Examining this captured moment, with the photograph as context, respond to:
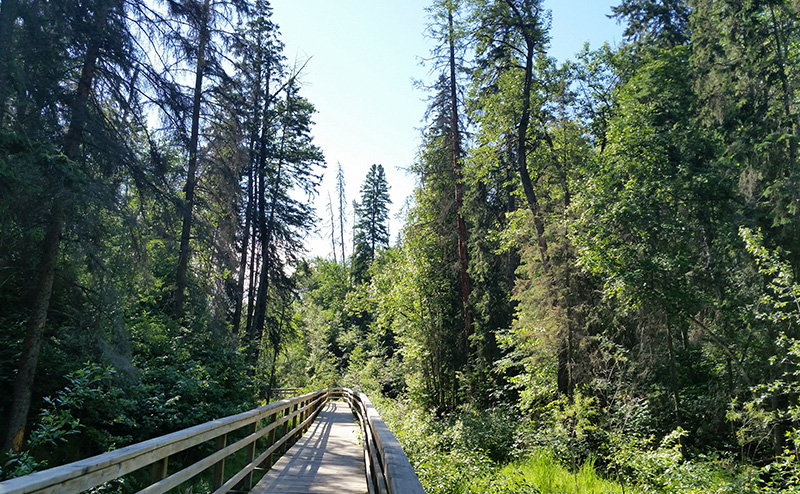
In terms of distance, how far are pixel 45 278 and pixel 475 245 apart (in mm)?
15228

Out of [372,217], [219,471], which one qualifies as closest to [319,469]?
[219,471]

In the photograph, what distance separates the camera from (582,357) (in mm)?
14297

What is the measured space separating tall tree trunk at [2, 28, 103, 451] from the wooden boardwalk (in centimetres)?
357

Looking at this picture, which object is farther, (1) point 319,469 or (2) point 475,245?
(2) point 475,245

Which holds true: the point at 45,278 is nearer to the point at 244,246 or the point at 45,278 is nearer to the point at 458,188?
the point at 244,246

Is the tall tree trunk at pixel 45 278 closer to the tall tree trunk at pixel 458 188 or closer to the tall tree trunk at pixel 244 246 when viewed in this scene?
the tall tree trunk at pixel 244 246

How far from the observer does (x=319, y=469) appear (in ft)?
25.3

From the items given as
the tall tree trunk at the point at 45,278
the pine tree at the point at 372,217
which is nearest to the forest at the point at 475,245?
the tall tree trunk at the point at 45,278

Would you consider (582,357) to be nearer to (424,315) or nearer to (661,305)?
(661,305)

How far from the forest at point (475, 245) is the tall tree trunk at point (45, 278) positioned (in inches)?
1.5

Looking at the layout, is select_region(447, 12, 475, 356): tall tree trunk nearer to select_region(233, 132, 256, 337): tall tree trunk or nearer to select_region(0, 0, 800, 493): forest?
select_region(0, 0, 800, 493): forest

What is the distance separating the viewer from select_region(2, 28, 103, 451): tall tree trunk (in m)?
7.09

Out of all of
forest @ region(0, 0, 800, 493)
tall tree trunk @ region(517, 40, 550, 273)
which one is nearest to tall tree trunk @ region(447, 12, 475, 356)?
forest @ region(0, 0, 800, 493)

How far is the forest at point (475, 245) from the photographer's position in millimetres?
7902
